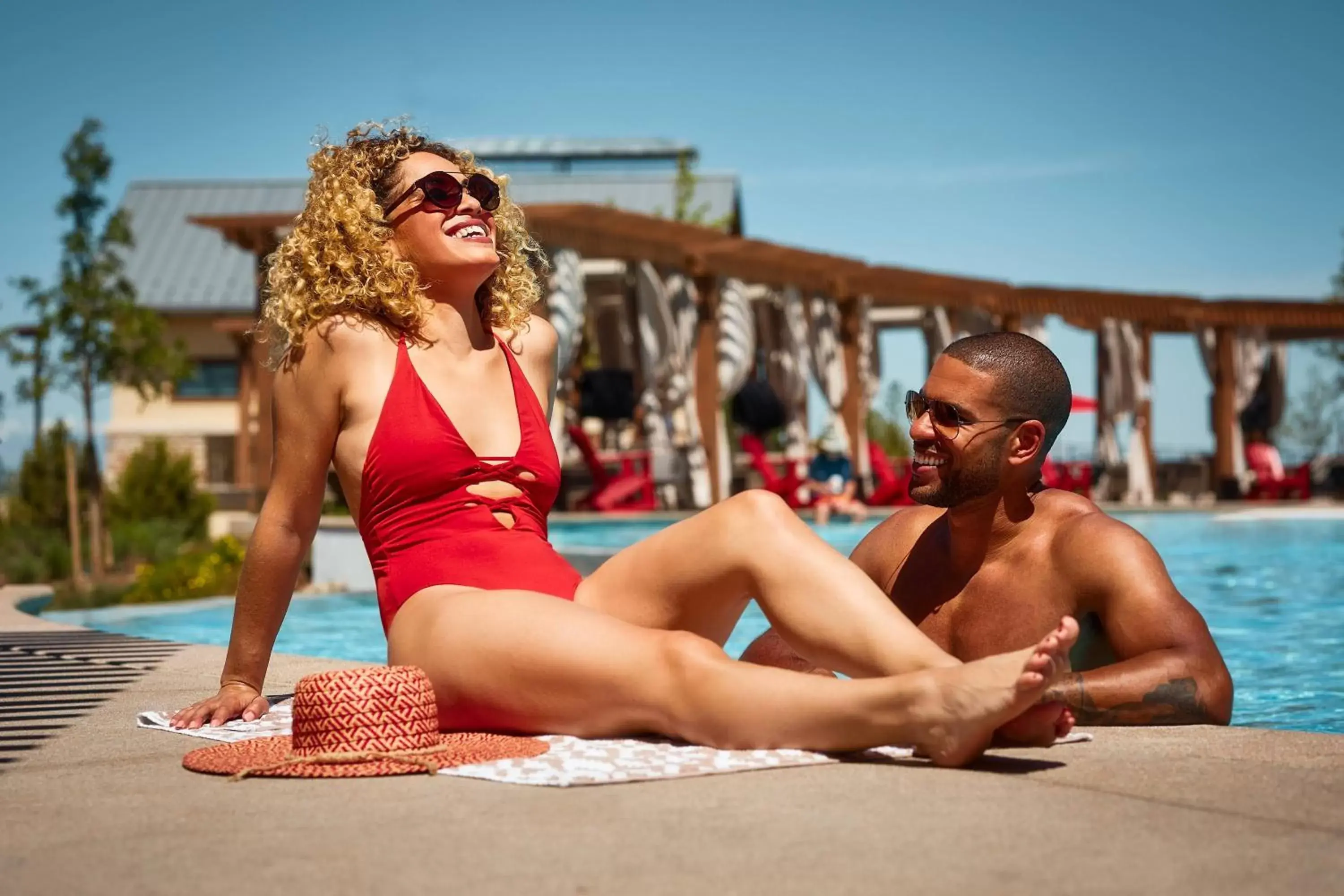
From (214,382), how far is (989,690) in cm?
2552

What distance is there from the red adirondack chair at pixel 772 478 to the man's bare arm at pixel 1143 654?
13.9 metres

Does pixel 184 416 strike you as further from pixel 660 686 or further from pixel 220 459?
pixel 660 686

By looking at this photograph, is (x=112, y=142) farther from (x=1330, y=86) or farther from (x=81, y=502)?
(x=1330, y=86)

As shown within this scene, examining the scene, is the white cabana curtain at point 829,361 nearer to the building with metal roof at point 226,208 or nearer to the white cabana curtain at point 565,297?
the building with metal roof at point 226,208

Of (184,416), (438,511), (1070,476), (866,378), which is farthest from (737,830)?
(184,416)

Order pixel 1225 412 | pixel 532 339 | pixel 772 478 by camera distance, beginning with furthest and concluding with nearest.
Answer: pixel 1225 412 → pixel 772 478 → pixel 532 339

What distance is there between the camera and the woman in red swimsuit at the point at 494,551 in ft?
8.62


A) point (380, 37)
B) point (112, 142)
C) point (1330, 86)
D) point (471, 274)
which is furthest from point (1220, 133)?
point (471, 274)

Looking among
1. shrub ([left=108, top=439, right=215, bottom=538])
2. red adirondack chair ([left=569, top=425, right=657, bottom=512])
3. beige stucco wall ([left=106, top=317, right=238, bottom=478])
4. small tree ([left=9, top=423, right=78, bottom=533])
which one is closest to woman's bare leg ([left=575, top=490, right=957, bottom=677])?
small tree ([left=9, top=423, right=78, bottom=533])

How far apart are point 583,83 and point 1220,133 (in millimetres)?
13441

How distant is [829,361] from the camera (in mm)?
20250

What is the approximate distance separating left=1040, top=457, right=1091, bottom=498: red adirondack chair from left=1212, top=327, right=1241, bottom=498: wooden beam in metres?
2.22

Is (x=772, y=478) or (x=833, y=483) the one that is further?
(x=772, y=478)

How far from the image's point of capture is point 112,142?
46.6ft
